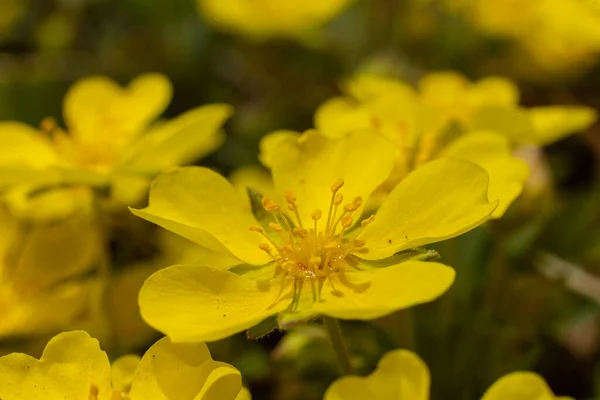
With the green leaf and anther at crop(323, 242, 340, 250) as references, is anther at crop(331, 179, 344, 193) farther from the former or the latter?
the green leaf

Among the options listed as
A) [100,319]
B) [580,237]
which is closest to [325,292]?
[100,319]

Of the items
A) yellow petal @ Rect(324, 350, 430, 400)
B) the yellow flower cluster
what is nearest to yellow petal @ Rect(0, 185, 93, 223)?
the yellow flower cluster

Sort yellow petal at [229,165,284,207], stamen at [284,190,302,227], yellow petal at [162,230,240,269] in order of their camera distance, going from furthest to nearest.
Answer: yellow petal at [229,165,284,207] → yellow petal at [162,230,240,269] → stamen at [284,190,302,227]

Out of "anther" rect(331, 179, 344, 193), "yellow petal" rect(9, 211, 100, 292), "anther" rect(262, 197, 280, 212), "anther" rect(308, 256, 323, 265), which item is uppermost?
"anther" rect(331, 179, 344, 193)

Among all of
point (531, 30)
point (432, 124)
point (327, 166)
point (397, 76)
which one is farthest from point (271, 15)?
point (327, 166)

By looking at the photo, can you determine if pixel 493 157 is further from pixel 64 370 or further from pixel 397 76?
pixel 397 76

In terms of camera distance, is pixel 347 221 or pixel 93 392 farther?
pixel 347 221
